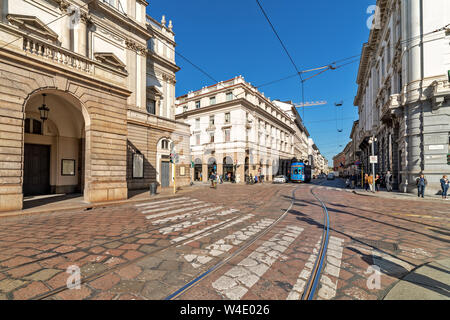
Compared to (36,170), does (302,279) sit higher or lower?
lower

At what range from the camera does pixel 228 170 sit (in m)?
32.9

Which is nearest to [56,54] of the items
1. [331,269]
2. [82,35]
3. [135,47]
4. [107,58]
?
→ [82,35]

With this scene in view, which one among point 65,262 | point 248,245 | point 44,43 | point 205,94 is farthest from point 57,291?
point 205,94

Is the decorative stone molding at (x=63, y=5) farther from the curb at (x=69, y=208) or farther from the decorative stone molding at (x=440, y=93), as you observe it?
the decorative stone molding at (x=440, y=93)

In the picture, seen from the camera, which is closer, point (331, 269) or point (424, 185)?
point (331, 269)

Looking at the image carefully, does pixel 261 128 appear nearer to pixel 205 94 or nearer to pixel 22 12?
pixel 205 94

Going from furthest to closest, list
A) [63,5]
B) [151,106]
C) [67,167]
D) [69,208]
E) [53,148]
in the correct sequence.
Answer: [151,106] → [63,5] → [67,167] → [53,148] → [69,208]

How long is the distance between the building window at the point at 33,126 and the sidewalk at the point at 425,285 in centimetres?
1665

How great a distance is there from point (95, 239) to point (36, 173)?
11051 mm

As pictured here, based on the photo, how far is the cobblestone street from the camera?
2.53 metres

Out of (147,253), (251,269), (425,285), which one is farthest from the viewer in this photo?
(147,253)

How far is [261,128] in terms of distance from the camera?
1433 inches

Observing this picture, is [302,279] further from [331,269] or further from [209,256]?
[209,256]

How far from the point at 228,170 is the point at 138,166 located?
61.2ft
